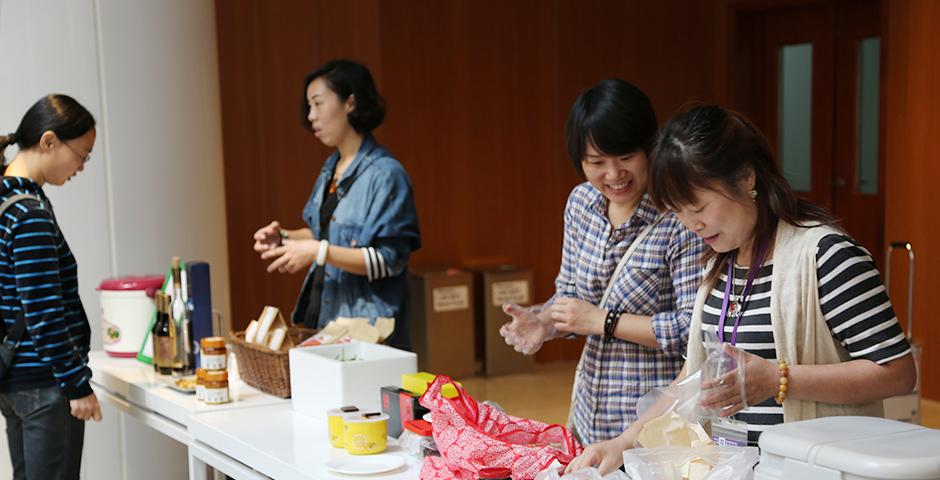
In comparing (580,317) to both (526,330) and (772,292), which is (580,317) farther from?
(772,292)

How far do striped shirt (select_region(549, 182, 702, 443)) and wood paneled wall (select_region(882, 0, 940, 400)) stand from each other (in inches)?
151

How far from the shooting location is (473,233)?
288 inches

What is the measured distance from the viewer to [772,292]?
6.40ft

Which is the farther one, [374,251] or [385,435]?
[374,251]

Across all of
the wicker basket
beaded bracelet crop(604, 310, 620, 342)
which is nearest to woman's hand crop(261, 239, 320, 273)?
the wicker basket

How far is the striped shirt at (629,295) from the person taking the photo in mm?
2453

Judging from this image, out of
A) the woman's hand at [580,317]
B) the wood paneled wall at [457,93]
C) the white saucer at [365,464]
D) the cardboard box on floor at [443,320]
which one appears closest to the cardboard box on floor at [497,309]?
the cardboard box on floor at [443,320]

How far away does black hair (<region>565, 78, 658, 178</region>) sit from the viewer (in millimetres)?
2416

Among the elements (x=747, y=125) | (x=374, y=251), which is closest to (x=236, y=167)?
(x=374, y=251)

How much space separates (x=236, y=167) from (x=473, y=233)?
1.77m

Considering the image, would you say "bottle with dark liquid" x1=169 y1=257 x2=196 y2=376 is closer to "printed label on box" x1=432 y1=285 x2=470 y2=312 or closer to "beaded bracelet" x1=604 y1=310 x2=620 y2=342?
"beaded bracelet" x1=604 y1=310 x2=620 y2=342

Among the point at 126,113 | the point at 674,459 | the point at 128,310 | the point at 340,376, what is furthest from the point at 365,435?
the point at 126,113

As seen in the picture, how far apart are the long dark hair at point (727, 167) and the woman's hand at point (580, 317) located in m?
0.59

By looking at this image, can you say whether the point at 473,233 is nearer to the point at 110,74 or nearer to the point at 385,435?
the point at 110,74
